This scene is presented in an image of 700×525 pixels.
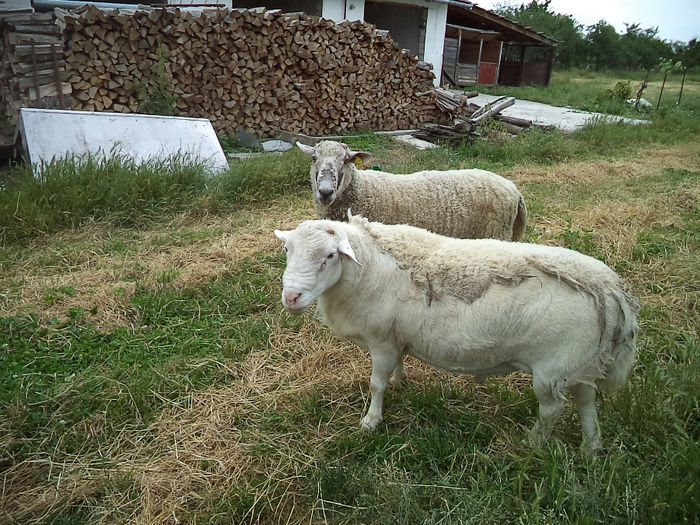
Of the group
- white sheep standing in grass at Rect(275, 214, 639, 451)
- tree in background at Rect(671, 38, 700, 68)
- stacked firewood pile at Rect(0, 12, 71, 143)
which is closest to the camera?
white sheep standing in grass at Rect(275, 214, 639, 451)

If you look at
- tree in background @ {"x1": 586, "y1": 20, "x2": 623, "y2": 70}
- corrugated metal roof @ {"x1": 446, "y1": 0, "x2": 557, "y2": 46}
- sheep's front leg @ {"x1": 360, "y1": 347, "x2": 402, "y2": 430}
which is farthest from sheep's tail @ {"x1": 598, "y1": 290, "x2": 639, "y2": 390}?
tree in background @ {"x1": 586, "y1": 20, "x2": 623, "y2": 70}

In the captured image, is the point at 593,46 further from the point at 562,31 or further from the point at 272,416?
the point at 272,416

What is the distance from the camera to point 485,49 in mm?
22469

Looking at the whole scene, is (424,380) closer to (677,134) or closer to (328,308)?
(328,308)

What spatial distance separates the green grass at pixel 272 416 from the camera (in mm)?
2004

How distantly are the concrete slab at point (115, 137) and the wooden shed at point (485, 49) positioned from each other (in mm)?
14479

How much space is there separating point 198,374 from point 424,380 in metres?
1.37

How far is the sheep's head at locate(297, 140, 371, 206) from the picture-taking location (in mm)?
4176

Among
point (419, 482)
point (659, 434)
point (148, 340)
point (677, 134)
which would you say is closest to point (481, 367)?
point (419, 482)

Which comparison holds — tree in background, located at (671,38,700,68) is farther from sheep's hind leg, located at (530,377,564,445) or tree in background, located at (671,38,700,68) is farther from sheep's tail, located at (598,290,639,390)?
sheep's hind leg, located at (530,377,564,445)

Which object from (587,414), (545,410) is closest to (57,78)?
(545,410)

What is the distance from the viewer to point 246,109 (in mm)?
9523

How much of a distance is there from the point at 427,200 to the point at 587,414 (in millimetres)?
2351

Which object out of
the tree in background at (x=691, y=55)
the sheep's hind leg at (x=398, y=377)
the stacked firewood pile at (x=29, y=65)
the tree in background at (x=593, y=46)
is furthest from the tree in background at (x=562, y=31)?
the sheep's hind leg at (x=398, y=377)
